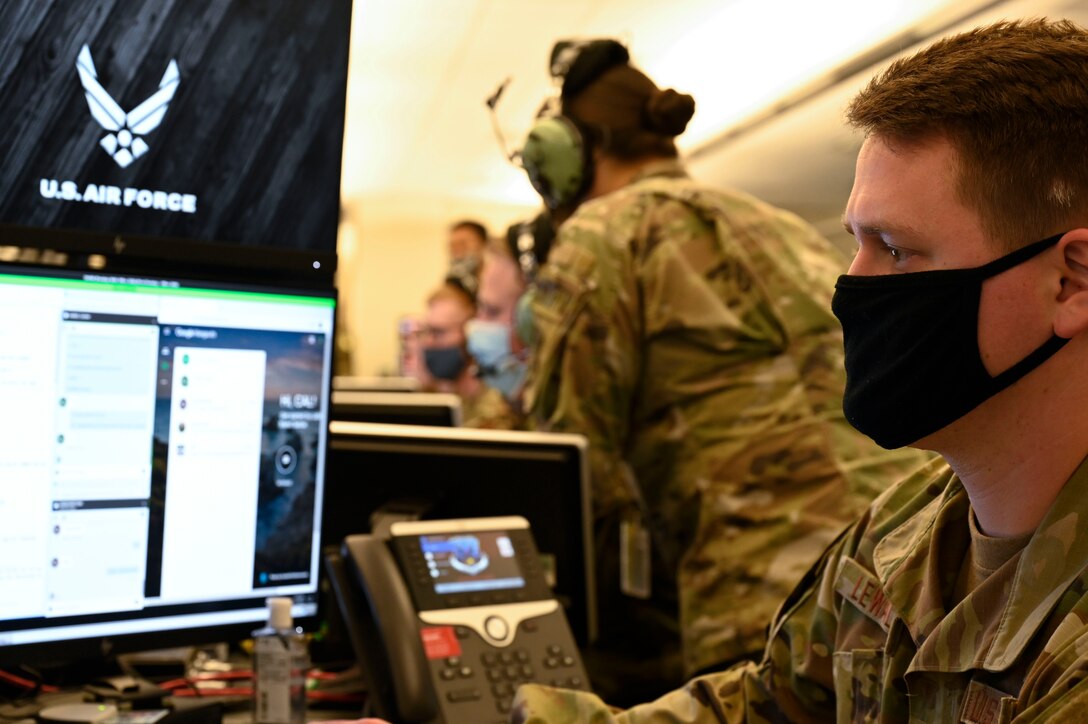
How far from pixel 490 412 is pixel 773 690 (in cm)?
290

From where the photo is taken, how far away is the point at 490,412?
13.2 ft

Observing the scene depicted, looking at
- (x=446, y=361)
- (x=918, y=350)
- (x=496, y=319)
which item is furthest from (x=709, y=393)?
(x=446, y=361)

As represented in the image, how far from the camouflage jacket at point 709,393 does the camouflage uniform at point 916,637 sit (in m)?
0.66

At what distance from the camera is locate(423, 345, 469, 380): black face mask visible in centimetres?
535

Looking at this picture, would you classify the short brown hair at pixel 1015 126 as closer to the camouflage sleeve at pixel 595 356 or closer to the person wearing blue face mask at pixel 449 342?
the camouflage sleeve at pixel 595 356

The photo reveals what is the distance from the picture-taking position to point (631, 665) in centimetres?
192

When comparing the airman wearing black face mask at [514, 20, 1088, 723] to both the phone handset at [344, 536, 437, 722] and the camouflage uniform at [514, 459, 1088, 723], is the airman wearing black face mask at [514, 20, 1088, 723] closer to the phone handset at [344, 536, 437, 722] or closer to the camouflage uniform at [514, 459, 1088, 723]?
the camouflage uniform at [514, 459, 1088, 723]

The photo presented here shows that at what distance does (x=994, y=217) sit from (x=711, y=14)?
454 centimetres

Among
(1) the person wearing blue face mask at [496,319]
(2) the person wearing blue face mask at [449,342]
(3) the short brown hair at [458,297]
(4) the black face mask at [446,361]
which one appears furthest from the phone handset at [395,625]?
(3) the short brown hair at [458,297]

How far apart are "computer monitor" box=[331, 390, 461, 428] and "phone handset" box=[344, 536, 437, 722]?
72cm

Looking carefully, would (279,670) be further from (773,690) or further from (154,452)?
(773,690)

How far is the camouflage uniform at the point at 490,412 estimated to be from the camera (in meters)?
2.52

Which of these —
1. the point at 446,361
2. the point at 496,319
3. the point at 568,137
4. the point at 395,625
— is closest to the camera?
the point at 395,625

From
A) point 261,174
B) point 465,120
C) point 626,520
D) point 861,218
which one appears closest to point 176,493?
point 261,174
